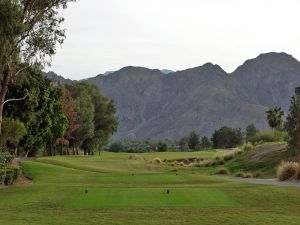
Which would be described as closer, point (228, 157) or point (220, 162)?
point (220, 162)

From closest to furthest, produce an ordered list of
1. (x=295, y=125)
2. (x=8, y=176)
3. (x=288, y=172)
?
(x=8, y=176) → (x=288, y=172) → (x=295, y=125)

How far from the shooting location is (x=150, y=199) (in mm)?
24156

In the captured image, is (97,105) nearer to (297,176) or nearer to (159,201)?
(297,176)

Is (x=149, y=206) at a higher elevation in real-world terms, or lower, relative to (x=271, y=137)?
lower

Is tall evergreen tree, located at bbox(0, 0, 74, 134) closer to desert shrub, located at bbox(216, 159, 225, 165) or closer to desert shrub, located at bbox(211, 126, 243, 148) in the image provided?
desert shrub, located at bbox(216, 159, 225, 165)

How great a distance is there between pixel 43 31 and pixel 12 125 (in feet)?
39.7

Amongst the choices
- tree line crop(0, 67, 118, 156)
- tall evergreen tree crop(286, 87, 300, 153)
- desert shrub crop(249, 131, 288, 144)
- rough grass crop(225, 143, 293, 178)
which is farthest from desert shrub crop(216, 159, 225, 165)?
desert shrub crop(249, 131, 288, 144)

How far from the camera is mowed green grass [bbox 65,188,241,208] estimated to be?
22141mm

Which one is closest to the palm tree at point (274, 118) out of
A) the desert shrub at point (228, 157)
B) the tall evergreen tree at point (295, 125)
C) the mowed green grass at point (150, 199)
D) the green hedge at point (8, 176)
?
the desert shrub at point (228, 157)

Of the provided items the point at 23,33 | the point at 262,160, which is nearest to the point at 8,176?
the point at 23,33

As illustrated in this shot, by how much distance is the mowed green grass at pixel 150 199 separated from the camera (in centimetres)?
2214

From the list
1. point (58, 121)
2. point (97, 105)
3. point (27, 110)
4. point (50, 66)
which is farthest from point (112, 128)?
point (50, 66)

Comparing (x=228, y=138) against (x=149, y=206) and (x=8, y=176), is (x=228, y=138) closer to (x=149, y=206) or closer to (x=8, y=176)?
(x=8, y=176)

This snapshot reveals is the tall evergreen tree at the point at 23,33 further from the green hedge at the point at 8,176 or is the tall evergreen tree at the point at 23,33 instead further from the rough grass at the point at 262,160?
the rough grass at the point at 262,160
